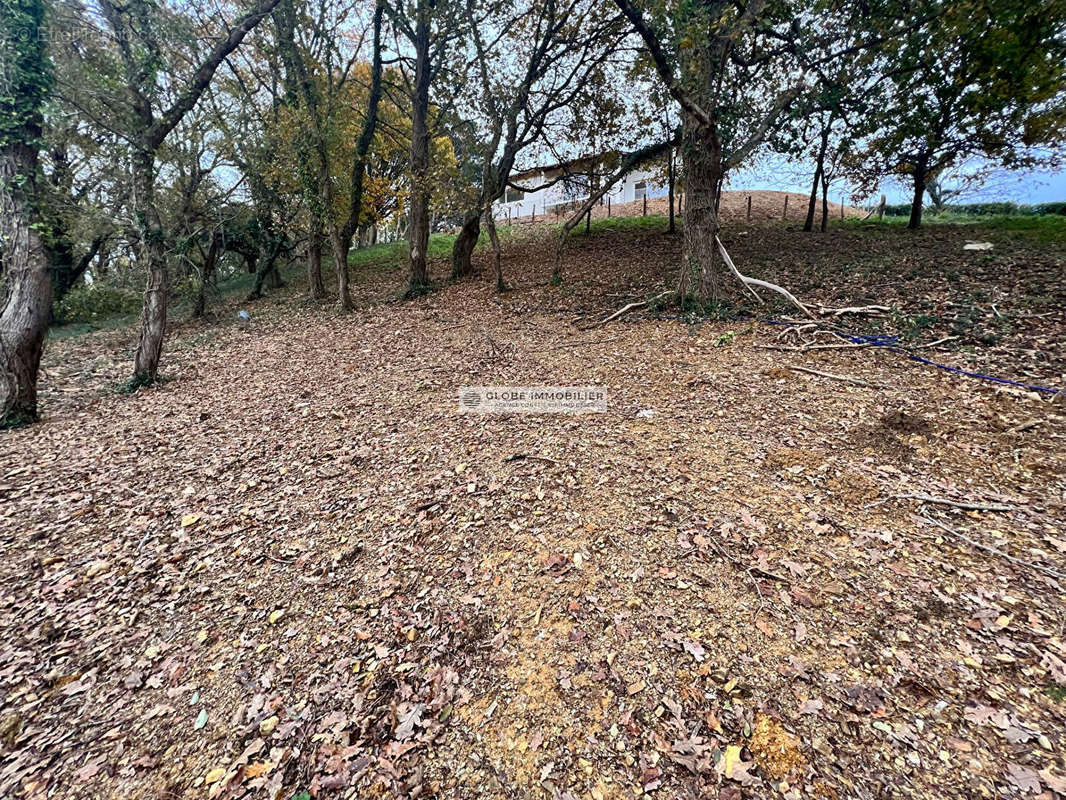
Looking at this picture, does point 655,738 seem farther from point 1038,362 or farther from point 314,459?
point 1038,362

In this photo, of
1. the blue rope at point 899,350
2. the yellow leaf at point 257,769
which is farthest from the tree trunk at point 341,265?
the yellow leaf at point 257,769

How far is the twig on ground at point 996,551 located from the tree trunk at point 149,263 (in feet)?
30.2

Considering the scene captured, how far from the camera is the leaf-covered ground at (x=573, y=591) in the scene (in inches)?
68.8

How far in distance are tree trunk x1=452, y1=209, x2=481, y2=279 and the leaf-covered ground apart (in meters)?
7.79

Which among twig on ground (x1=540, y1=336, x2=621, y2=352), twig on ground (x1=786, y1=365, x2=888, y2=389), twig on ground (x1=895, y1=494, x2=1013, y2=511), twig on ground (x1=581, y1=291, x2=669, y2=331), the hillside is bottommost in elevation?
twig on ground (x1=895, y1=494, x2=1013, y2=511)

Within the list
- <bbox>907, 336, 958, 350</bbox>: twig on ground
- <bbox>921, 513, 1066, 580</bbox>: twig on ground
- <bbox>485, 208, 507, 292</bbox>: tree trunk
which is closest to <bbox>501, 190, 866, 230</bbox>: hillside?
<bbox>485, 208, 507, 292</bbox>: tree trunk

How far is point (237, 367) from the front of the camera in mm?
7590

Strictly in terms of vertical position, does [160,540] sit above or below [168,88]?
below

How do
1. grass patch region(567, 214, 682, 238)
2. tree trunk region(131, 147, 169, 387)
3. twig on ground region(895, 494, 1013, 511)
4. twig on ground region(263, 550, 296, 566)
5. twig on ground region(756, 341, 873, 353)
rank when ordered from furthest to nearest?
1. grass patch region(567, 214, 682, 238)
2. tree trunk region(131, 147, 169, 387)
3. twig on ground region(756, 341, 873, 353)
4. twig on ground region(263, 550, 296, 566)
5. twig on ground region(895, 494, 1013, 511)

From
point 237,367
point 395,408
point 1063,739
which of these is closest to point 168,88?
point 237,367

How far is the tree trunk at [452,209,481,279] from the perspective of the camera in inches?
465

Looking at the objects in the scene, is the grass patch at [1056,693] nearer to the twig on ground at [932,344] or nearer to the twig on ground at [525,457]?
the twig on ground at [525,457]

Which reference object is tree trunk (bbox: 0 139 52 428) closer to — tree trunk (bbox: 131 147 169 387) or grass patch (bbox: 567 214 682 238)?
tree trunk (bbox: 131 147 169 387)

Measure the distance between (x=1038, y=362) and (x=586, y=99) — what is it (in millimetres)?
10664
